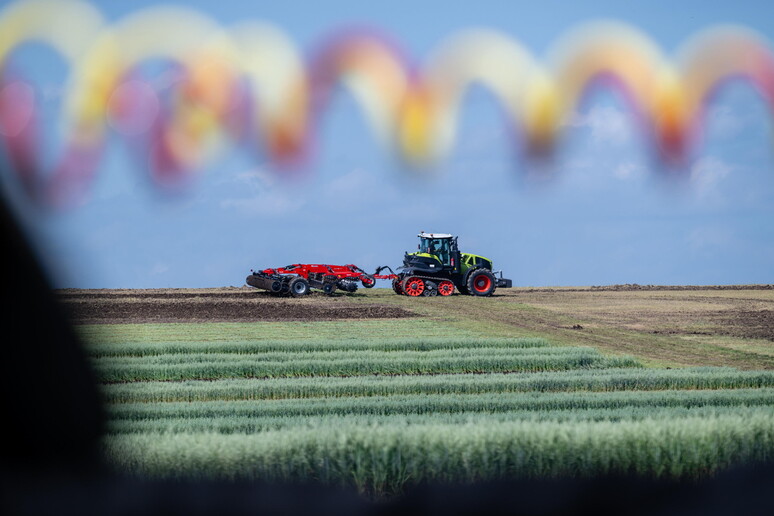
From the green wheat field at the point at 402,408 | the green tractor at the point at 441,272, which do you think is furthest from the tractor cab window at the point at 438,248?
the green wheat field at the point at 402,408

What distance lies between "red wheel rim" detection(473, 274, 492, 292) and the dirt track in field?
564cm

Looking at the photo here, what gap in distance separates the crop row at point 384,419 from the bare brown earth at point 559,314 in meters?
7.73

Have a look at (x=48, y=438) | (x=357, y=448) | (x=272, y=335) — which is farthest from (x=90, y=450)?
(x=272, y=335)

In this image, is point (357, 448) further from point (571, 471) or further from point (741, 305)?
point (741, 305)

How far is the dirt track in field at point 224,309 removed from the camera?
29.2 metres

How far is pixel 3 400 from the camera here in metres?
9.17

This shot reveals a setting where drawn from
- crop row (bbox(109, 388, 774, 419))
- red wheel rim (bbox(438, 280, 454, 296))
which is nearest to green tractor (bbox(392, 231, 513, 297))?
red wheel rim (bbox(438, 280, 454, 296))

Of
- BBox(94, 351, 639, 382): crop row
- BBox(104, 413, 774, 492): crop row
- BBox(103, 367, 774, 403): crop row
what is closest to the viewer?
BBox(104, 413, 774, 492): crop row

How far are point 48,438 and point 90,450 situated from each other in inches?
18.0

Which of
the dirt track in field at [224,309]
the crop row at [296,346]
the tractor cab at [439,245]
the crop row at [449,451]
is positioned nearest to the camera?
the crop row at [449,451]

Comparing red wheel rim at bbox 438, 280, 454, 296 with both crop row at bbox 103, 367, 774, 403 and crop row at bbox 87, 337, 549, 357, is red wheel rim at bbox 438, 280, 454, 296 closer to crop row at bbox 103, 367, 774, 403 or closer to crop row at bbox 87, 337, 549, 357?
crop row at bbox 87, 337, 549, 357

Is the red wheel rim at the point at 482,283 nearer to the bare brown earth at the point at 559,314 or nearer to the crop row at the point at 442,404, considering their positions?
the bare brown earth at the point at 559,314

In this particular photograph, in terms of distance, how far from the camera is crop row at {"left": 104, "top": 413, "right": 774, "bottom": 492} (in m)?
8.58

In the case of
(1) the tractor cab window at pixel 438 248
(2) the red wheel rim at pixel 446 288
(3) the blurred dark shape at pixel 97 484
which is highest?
(1) the tractor cab window at pixel 438 248
